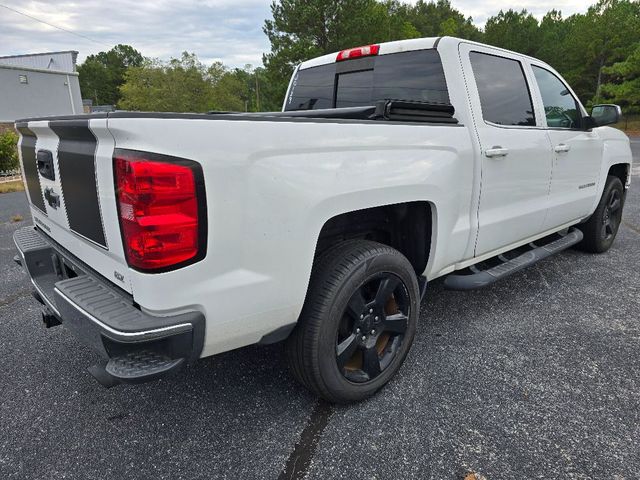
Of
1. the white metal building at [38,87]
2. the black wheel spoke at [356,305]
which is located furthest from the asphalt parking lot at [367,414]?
the white metal building at [38,87]

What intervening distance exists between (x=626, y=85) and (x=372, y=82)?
127ft

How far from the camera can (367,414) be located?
221 centimetres

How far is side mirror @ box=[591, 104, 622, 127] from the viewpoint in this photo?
3760mm

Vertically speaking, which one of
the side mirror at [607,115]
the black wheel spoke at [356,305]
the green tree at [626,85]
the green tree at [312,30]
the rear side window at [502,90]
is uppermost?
the green tree at [312,30]

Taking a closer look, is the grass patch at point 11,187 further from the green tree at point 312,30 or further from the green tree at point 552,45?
the green tree at point 552,45

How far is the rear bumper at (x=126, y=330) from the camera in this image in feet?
5.02

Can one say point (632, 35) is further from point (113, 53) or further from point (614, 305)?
point (113, 53)

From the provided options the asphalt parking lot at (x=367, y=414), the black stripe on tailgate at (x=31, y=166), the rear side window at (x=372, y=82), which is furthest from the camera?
the rear side window at (x=372, y=82)

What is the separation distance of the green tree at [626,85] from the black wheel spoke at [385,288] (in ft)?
126

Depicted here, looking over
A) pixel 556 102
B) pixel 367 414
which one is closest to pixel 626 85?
pixel 556 102

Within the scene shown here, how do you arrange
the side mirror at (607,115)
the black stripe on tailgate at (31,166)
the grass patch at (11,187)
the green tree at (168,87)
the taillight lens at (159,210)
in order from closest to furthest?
1. the taillight lens at (159,210)
2. the black stripe on tailgate at (31,166)
3. the side mirror at (607,115)
4. the grass patch at (11,187)
5. the green tree at (168,87)

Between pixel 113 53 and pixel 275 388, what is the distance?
104m

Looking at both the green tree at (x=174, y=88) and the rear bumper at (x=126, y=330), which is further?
the green tree at (x=174, y=88)

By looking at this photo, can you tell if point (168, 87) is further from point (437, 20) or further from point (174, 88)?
point (437, 20)
